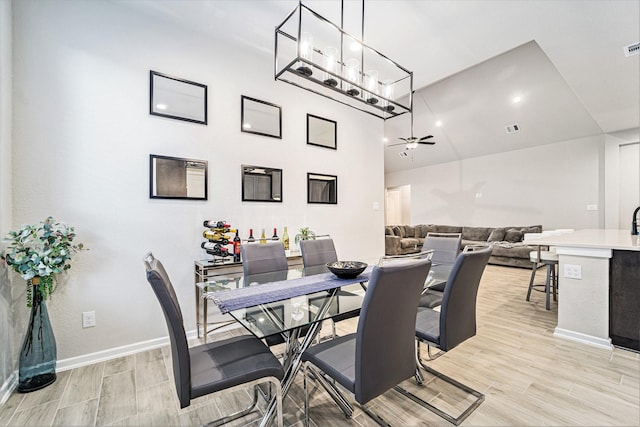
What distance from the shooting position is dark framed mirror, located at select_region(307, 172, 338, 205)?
3.60m

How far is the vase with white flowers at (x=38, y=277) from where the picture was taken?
183cm

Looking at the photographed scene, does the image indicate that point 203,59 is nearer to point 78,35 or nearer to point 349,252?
point 78,35

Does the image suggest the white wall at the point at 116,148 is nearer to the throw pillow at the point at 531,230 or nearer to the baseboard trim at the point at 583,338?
the baseboard trim at the point at 583,338

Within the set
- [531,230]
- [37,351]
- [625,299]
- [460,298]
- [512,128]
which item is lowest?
[37,351]

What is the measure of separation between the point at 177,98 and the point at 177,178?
76 cm

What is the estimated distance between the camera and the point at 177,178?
2.64m

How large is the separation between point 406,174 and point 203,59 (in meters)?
8.05

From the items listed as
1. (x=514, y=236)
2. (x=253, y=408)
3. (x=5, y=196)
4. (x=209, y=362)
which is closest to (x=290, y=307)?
(x=209, y=362)

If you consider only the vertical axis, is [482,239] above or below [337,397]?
above

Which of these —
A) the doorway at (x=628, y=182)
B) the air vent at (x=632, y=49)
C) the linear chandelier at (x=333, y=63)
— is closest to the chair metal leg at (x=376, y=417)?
the linear chandelier at (x=333, y=63)

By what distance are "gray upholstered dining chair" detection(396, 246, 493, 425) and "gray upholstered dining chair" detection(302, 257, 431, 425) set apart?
35 centimetres

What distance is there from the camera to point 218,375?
1246 millimetres

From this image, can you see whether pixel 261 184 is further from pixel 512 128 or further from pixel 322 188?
pixel 512 128

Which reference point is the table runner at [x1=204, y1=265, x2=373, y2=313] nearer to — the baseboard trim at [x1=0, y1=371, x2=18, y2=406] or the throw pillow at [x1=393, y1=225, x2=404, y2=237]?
the baseboard trim at [x1=0, y1=371, x2=18, y2=406]
